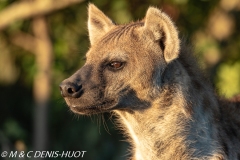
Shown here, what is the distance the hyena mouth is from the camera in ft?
18.3

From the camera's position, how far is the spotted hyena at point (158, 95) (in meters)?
5.58

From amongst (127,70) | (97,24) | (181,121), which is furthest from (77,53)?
(181,121)

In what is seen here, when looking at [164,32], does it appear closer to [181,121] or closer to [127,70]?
[127,70]

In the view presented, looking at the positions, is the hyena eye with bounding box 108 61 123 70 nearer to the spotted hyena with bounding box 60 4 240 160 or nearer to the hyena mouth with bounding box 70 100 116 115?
the spotted hyena with bounding box 60 4 240 160

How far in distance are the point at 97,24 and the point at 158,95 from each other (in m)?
0.97

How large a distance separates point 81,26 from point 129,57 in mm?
5413

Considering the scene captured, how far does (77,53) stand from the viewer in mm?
10953

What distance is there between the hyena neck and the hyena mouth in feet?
0.77

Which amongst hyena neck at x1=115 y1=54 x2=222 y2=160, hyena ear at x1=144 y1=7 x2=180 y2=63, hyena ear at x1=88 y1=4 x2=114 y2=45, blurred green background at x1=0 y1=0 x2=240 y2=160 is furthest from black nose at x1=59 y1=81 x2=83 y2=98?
blurred green background at x1=0 y1=0 x2=240 y2=160

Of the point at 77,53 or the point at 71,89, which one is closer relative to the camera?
the point at 71,89

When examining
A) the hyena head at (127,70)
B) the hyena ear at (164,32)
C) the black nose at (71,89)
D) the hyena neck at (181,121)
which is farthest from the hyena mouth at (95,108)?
the hyena ear at (164,32)

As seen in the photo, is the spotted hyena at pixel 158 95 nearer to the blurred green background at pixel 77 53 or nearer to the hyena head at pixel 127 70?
the hyena head at pixel 127 70

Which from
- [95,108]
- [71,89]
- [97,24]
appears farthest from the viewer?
[97,24]

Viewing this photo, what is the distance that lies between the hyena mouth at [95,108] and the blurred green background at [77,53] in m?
4.46
